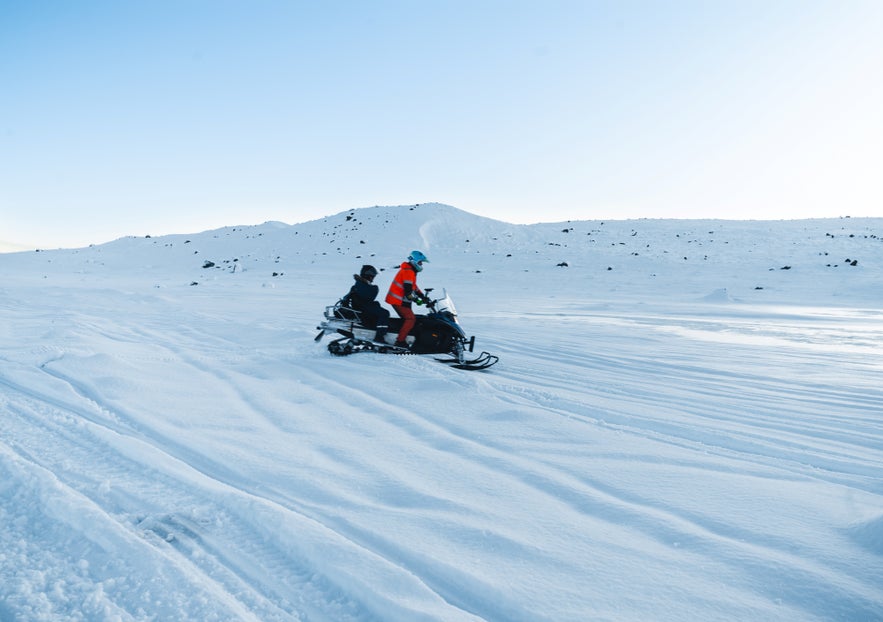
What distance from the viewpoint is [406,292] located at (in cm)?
849

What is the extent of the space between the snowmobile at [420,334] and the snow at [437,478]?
368 millimetres

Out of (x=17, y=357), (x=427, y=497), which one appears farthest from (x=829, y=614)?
(x=17, y=357)

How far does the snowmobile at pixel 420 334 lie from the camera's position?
28.4ft

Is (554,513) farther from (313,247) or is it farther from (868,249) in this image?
(313,247)

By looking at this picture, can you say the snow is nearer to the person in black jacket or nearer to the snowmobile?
the snowmobile

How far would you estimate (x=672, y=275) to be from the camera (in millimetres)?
28047

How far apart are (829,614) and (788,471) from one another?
1.91 meters

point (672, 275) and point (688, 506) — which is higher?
point (672, 275)

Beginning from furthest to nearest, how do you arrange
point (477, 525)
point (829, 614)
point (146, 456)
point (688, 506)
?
1. point (146, 456)
2. point (688, 506)
3. point (477, 525)
4. point (829, 614)

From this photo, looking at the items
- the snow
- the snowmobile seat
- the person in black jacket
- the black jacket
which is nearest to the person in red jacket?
the person in black jacket

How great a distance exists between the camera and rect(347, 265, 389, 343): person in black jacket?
8.87 m

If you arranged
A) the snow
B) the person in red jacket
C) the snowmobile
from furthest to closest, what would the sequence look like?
the snowmobile → the person in red jacket → the snow

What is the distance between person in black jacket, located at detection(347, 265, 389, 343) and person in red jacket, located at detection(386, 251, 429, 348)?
356 millimetres

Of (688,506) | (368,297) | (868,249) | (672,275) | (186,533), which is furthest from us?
(868,249)
